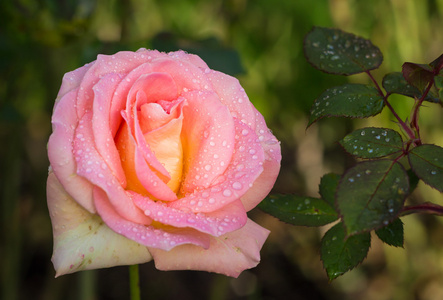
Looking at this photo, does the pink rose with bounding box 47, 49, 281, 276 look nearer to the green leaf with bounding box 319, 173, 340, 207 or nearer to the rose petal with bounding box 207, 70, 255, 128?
the rose petal with bounding box 207, 70, 255, 128

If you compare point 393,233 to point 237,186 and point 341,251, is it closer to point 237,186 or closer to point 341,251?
point 341,251

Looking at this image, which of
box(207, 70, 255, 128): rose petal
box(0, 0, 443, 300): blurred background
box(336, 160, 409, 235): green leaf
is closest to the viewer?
box(336, 160, 409, 235): green leaf

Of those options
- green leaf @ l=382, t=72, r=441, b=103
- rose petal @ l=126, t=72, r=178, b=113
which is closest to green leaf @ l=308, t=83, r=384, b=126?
green leaf @ l=382, t=72, r=441, b=103

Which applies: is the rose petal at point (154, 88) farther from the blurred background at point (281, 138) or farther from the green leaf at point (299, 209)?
the blurred background at point (281, 138)

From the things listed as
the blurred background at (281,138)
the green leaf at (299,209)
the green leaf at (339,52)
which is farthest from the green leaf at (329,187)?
the blurred background at (281,138)

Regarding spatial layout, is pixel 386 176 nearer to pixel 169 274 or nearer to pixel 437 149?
pixel 437 149
